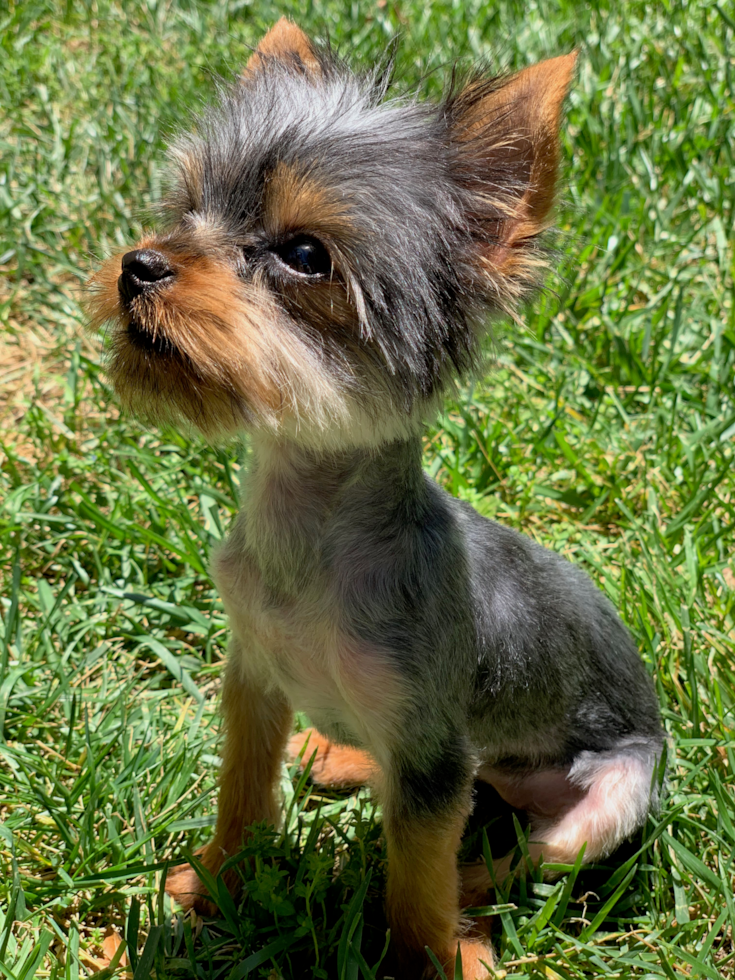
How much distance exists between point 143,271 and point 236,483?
95.5 inches

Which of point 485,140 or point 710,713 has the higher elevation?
point 485,140

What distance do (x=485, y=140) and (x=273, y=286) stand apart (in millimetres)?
726

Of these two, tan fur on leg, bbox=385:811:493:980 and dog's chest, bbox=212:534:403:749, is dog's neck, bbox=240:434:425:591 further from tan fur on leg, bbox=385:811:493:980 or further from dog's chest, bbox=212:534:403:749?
tan fur on leg, bbox=385:811:493:980

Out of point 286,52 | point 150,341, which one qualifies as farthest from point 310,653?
point 286,52

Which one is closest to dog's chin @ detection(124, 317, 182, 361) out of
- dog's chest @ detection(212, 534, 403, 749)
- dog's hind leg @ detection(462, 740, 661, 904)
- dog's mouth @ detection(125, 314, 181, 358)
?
dog's mouth @ detection(125, 314, 181, 358)

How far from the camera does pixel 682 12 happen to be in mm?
7000

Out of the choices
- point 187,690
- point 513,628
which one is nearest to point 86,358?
point 187,690

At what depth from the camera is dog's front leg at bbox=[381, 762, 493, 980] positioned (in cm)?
286

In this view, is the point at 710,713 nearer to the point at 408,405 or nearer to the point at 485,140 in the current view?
the point at 408,405

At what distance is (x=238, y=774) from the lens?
336 centimetres

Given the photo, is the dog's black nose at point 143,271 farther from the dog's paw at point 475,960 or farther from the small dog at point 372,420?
the dog's paw at point 475,960

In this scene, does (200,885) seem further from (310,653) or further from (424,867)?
(310,653)

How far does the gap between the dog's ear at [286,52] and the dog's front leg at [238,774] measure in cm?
198

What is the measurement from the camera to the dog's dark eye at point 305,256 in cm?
248
